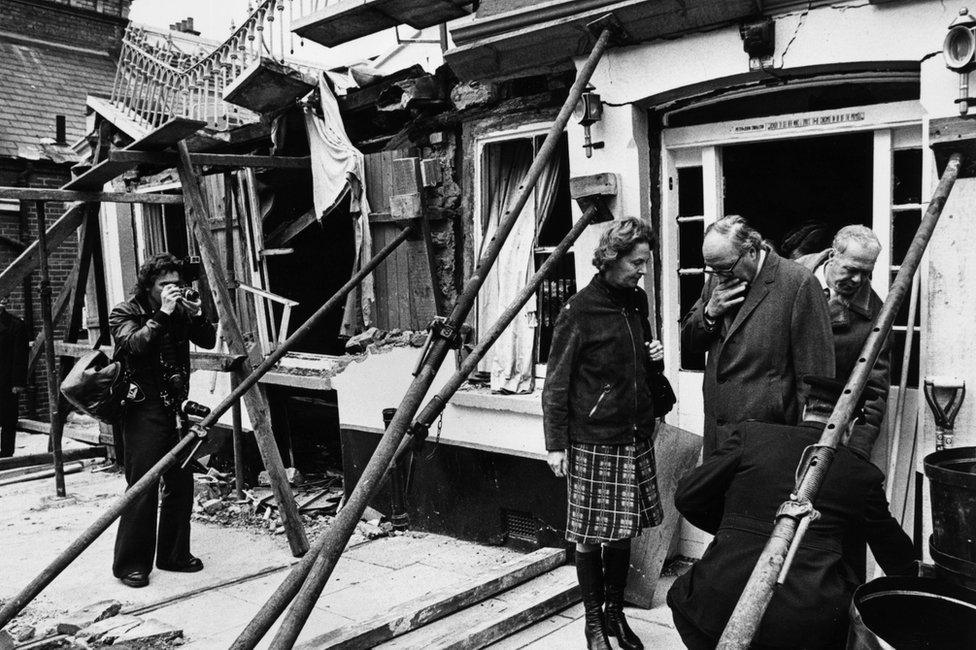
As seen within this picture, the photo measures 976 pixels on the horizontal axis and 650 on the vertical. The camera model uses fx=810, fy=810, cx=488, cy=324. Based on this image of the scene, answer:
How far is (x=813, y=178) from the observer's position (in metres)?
5.59

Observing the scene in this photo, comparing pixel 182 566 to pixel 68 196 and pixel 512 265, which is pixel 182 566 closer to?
pixel 512 265

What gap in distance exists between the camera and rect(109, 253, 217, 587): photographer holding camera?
18.3 ft

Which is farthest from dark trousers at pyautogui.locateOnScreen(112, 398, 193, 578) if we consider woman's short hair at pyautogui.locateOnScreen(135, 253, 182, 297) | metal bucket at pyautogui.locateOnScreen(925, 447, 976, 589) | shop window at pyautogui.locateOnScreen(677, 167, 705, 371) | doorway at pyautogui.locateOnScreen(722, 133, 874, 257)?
metal bucket at pyautogui.locateOnScreen(925, 447, 976, 589)

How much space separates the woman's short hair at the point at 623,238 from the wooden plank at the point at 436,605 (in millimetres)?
2104

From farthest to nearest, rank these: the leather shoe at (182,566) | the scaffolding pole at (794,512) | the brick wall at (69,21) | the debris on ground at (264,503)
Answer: the brick wall at (69,21) < the debris on ground at (264,503) < the leather shoe at (182,566) < the scaffolding pole at (794,512)

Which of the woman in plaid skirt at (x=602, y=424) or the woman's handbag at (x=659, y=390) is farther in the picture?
the woman's handbag at (x=659, y=390)

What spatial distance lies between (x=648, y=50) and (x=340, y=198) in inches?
138

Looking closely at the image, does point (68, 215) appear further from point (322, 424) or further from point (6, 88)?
point (6, 88)

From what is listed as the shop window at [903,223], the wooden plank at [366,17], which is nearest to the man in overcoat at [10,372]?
the wooden plank at [366,17]

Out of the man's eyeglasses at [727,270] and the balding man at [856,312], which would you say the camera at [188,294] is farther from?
the balding man at [856,312]

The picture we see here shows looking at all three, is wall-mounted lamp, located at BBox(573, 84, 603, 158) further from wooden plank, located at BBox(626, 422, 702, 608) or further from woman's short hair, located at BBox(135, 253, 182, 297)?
woman's short hair, located at BBox(135, 253, 182, 297)

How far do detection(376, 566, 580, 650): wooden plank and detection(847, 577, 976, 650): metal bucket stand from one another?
205cm

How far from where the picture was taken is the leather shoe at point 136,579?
563cm

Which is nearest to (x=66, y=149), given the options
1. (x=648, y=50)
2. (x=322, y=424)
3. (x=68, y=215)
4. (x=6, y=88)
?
(x=6, y=88)
